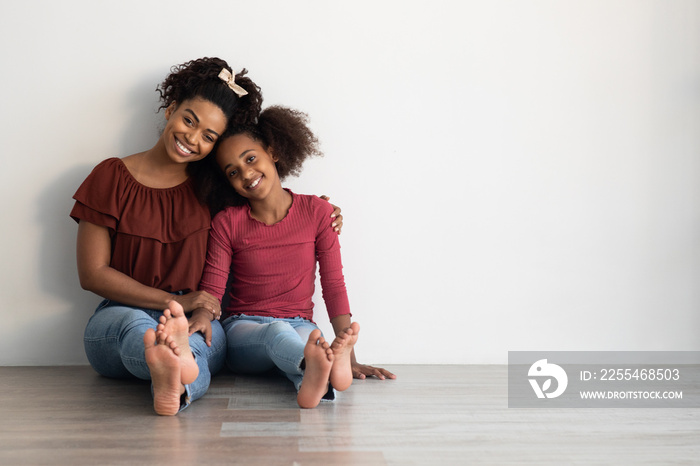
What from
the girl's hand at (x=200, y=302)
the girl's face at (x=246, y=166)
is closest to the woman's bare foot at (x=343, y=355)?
the girl's hand at (x=200, y=302)

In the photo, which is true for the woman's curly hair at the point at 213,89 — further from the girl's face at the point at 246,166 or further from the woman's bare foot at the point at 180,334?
the woman's bare foot at the point at 180,334

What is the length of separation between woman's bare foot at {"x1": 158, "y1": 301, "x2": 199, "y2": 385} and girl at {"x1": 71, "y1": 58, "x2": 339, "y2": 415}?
0.23m

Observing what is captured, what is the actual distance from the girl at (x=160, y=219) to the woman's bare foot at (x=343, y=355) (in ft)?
1.24

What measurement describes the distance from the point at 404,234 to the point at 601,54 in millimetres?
898

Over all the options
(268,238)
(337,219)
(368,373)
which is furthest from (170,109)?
(368,373)

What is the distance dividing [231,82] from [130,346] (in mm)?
786

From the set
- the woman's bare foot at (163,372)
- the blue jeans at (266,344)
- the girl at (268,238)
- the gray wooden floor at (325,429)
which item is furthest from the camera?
the girl at (268,238)

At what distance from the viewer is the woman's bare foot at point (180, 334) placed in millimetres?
1319

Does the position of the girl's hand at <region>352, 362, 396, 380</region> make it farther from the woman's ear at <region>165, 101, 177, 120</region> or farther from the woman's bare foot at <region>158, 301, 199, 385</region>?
the woman's ear at <region>165, 101, 177, 120</region>

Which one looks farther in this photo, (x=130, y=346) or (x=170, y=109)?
(x=170, y=109)

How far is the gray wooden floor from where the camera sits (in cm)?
114

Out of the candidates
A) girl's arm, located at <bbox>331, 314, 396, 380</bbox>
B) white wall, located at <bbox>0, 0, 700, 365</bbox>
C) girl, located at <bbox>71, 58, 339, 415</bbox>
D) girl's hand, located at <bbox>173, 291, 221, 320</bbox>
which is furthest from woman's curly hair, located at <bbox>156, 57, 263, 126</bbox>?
girl's arm, located at <bbox>331, 314, 396, 380</bbox>

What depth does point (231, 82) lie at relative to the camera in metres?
1.82

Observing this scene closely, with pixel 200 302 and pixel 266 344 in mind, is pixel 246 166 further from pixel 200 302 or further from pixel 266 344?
pixel 266 344
